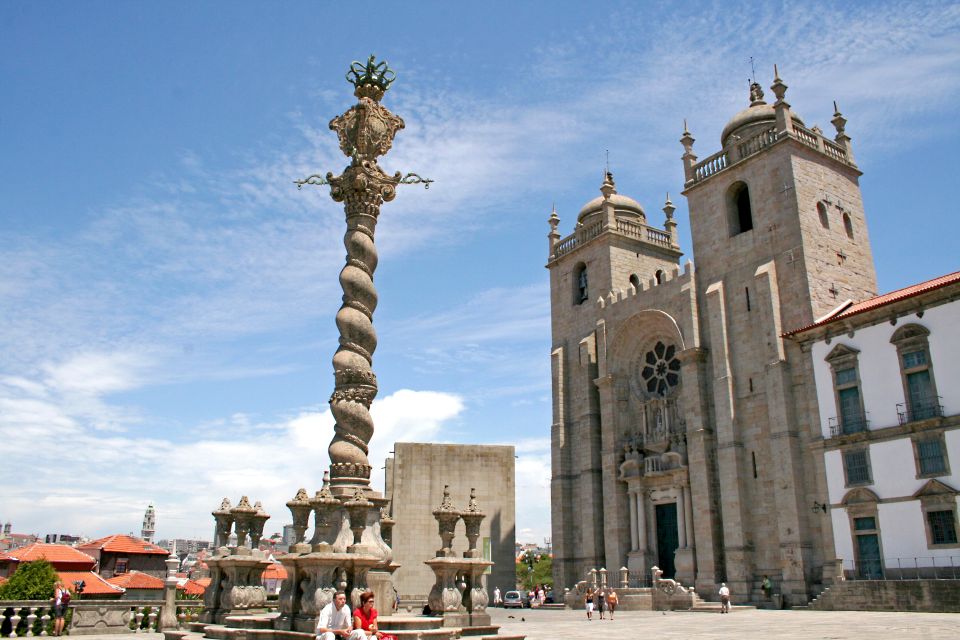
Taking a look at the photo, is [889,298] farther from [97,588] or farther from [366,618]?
[97,588]

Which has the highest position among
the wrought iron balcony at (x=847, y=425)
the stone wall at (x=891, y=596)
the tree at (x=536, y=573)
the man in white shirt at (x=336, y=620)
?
the wrought iron balcony at (x=847, y=425)

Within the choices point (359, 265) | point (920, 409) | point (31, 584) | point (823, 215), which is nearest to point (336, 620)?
point (359, 265)

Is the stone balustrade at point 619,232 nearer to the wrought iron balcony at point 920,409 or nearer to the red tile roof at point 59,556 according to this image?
the wrought iron balcony at point 920,409

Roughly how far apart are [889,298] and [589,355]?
598 inches

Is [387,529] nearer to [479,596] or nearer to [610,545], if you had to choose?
[479,596]

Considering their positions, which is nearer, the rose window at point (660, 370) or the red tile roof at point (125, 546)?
the rose window at point (660, 370)

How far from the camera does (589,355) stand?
38.0 m

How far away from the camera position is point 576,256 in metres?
41.2

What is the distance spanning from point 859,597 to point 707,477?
7.89m

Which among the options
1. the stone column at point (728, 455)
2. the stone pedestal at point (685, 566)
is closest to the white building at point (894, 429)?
the stone column at point (728, 455)

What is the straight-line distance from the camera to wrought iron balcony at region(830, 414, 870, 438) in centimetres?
2498

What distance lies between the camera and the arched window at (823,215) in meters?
30.0

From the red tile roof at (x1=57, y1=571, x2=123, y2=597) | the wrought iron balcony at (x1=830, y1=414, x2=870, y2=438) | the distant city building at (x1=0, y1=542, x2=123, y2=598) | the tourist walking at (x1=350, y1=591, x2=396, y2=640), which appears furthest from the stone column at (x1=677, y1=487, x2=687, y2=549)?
the distant city building at (x1=0, y1=542, x2=123, y2=598)

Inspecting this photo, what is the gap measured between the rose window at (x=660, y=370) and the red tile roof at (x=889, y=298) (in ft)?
23.6
